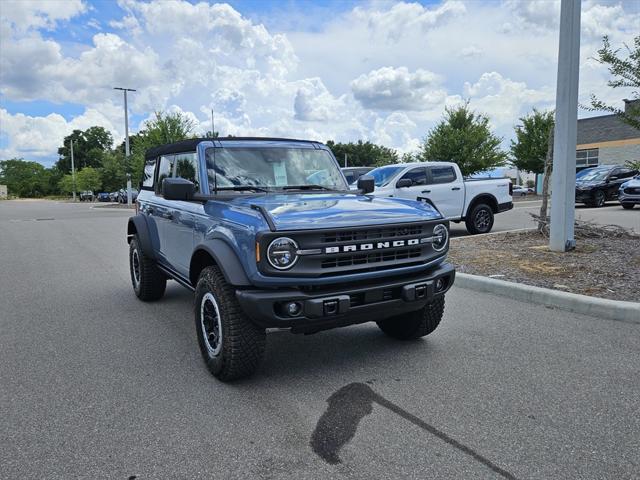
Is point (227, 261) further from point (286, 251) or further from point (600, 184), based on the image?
point (600, 184)

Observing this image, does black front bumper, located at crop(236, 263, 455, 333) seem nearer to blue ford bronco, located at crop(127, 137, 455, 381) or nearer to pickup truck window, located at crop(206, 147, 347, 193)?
blue ford bronco, located at crop(127, 137, 455, 381)

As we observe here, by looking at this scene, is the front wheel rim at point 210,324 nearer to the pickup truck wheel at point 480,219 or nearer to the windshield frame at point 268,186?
the windshield frame at point 268,186

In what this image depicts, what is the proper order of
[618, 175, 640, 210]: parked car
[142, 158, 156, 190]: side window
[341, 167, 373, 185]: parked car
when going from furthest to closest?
[618, 175, 640, 210]: parked car → [341, 167, 373, 185]: parked car → [142, 158, 156, 190]: side window

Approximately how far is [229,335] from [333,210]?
116cm

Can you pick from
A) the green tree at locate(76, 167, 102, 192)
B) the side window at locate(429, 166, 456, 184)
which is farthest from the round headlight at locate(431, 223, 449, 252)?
the green tree at locate(76, 167, 102, 192)

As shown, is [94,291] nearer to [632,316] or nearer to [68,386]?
[68,386]

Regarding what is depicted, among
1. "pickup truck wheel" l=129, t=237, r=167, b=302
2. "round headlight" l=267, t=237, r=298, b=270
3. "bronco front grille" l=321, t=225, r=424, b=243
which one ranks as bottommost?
"pickup truck wheel" l=129, t=237, r=167, b=302

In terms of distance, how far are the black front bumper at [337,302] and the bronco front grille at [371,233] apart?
33 centimetres

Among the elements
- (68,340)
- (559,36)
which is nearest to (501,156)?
(559,36)

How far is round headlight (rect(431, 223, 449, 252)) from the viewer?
4.09 m

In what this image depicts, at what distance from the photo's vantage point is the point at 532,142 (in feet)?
118

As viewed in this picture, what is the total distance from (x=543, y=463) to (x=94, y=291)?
242 inches

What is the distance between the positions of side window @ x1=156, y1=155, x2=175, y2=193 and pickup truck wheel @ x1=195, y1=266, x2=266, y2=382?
2049 millimetres

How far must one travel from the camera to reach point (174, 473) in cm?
263
